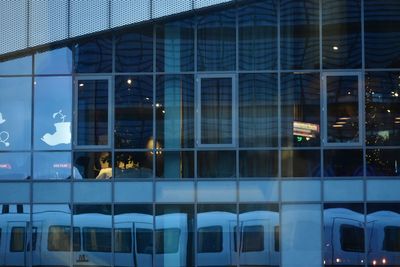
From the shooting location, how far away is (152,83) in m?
18.7

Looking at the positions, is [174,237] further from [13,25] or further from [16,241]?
[13,25]

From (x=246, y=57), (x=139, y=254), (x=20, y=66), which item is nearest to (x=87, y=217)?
(x=139, y=254)

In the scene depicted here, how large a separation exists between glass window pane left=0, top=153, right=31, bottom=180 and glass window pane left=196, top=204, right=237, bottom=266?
4596 millimetres

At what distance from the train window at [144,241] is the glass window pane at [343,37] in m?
6.26

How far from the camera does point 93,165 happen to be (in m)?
18.6

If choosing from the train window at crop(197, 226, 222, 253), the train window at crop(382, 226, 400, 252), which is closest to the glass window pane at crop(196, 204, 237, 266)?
the train window at crop(197, 226, 222, 253)

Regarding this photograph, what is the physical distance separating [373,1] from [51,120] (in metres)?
8.90

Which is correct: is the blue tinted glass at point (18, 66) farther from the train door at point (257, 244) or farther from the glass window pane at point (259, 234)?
the train door at point (257, 244)

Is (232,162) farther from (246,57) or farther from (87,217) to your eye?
(87,217)

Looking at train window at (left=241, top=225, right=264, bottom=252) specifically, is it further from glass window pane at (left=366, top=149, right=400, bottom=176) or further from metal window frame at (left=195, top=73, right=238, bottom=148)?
glass window pane at (left=366, top=149, right=400, bottom=176)

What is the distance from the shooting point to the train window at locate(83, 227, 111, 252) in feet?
60.5

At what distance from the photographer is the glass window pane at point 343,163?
18.3 meters

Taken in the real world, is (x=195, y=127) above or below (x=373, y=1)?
below

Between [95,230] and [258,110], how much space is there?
522 cm
